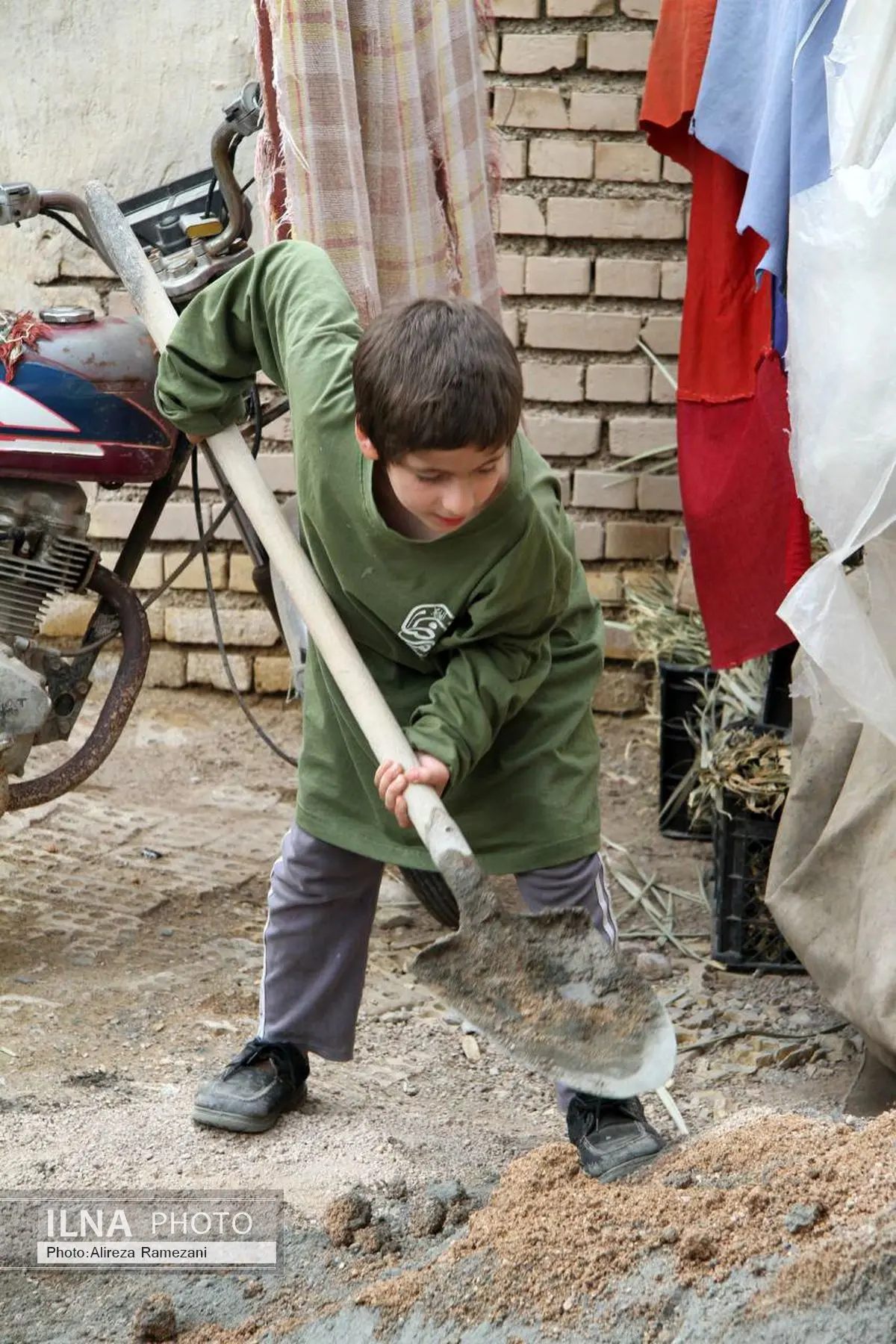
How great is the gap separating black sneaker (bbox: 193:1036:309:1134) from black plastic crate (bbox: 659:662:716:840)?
1.49m

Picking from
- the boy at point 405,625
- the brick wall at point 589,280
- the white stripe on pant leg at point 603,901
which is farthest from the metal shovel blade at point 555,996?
the brick wall at point 589,280

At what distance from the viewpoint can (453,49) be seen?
10.4ft

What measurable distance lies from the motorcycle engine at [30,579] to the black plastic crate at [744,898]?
147cm

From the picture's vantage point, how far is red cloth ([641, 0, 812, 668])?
10.2ft

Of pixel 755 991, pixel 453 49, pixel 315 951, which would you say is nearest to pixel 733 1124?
pixel 315 951

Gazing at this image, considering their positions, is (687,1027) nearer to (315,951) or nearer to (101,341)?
(315,951)

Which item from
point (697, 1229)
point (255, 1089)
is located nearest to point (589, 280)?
point (255, 1089)

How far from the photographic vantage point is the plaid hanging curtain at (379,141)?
2.82 meters

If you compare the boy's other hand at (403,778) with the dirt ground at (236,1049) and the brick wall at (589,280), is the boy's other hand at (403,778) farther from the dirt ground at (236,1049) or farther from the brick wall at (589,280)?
the brick wall at (589,280)

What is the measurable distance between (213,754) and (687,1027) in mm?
1916

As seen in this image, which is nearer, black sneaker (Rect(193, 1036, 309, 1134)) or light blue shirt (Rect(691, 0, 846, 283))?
black sneaker (Rect(193, 1036, 309, 1134))

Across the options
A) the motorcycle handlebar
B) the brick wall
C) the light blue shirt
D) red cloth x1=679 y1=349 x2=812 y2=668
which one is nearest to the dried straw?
the brick wall

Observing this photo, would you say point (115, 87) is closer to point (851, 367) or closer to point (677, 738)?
point (677, 738)

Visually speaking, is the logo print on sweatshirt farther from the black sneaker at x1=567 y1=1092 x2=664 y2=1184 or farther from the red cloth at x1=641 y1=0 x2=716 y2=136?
the red cloth at x1=641 y1=0 x2=716 y2=136
